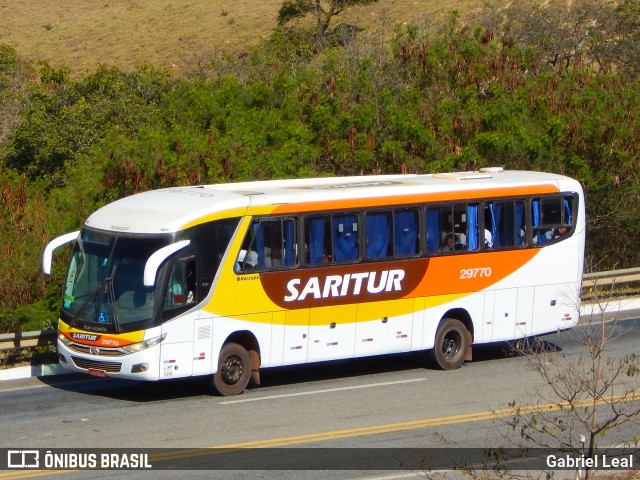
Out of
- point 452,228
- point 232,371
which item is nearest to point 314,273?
point 232,371

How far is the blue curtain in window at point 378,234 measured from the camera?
55.3 feet

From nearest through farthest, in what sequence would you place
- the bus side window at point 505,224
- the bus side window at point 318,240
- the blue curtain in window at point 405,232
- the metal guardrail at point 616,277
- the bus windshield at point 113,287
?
1. the bus windshield at point 113,287
2. the bus side window at point 318,240
3. the blue curtain in window at point 405,232
4. the bus side window at point 505,224
5. the metal guardrail at point 616,277

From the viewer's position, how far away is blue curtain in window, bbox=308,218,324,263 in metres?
16.3

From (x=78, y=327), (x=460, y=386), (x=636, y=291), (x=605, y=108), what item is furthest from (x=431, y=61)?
(x=78, y=327)

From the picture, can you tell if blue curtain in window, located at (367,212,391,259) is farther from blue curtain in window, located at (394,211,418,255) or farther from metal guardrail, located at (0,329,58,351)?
Result: metal guardrail, located at (0,329,58,351)

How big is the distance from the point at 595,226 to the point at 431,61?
6.77 meters

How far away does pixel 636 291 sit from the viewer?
25953 mm

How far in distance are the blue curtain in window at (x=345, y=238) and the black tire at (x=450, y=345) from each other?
208 centimetres

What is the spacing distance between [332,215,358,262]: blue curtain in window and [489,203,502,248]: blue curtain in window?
2.65 m

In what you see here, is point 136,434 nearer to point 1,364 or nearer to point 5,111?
point 1,364

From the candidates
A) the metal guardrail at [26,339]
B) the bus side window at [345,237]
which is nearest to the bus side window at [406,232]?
the bus side window at [345,237]

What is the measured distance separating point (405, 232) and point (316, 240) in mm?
1644

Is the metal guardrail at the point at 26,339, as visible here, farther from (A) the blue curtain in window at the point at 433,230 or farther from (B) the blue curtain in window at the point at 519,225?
(B) the blue curtain in window at the point at 519,225

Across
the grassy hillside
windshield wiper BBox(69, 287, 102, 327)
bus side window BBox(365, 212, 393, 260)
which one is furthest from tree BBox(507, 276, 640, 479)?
the grassy hillside
